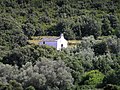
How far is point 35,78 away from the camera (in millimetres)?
35906

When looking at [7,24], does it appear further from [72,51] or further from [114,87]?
[114,87]

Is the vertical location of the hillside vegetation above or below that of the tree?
above

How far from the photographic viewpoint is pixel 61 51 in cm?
4691

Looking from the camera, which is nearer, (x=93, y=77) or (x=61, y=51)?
(x=93, y=77)

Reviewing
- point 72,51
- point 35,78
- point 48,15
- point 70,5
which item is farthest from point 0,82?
point 70,5

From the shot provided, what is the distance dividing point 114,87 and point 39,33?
109 feet

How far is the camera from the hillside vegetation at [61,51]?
1436 inches

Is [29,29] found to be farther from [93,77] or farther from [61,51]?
[93,77]

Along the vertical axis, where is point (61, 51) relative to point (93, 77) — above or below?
below

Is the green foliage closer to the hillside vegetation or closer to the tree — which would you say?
the hillside vegetation

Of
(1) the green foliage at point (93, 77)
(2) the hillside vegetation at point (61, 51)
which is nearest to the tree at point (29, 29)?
(2) the hillside vegetation at point (61, 51)

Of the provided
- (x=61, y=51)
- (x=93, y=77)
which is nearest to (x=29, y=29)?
(x=61, y=51)

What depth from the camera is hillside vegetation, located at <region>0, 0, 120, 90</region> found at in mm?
36469

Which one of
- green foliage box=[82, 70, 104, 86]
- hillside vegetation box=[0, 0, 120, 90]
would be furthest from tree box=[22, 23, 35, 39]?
green foliage box=[82, 70, 104, 86]
